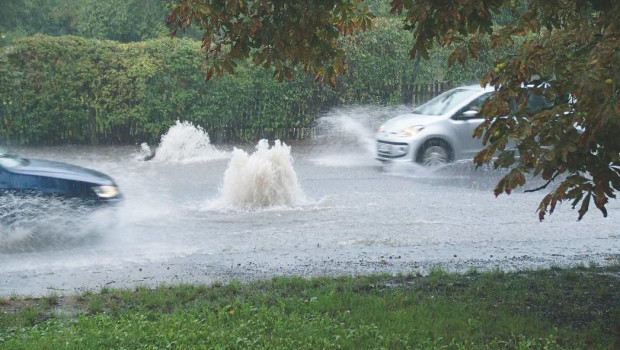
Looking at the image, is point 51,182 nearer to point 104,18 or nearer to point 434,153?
point 434,153

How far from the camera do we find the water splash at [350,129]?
20.5 metres

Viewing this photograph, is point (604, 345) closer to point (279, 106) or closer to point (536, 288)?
point (536, 288)

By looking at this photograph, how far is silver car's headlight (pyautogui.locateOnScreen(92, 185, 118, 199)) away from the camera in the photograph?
11.0 meters

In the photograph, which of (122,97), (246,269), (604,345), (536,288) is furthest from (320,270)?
(122,97)

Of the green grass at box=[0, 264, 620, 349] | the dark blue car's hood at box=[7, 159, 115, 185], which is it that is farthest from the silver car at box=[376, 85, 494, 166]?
the green grass at box=[0, 264, 620, 349]

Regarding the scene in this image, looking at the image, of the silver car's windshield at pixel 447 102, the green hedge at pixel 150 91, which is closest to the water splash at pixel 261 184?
the silver car's windshield at pixel 447 102

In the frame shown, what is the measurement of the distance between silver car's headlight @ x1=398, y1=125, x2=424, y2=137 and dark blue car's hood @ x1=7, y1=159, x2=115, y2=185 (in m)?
6.90

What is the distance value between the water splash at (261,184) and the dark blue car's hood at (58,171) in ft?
7.89

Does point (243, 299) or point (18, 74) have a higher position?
point (18, 74)

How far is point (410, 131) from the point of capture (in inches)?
644

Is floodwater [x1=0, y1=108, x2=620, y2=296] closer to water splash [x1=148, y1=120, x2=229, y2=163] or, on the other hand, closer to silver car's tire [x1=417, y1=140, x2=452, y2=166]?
silver car's tire [x1=417, y1=140, x2=452, y2=166]

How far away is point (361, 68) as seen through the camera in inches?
870

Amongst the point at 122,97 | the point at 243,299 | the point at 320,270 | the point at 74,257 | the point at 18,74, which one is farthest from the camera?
the point at 122,97

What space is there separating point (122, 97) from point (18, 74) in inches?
99.8
